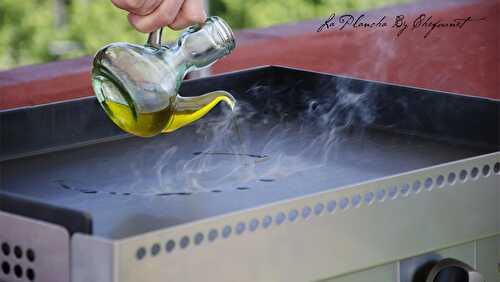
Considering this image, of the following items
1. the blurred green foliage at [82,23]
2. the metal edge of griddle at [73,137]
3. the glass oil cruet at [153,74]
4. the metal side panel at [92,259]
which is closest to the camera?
the metal side panel at [92,259]

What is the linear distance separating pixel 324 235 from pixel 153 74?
10.8 inches

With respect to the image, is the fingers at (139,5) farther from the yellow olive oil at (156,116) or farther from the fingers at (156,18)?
the yellow olive oil at (156,116)

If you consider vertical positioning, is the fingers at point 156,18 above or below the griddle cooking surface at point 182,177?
above

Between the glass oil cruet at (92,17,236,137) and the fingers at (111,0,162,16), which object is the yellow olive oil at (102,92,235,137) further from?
the fingers at (111,0,162,16)

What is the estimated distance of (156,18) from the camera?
130 centimetres

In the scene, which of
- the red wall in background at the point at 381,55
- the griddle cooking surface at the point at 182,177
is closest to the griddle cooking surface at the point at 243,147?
the griddle cooking surface at the point at 182,177

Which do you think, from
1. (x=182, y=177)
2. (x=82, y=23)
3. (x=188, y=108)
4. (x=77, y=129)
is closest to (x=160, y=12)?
(x=188, y=108)

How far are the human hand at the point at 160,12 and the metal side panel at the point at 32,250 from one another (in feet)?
0.98

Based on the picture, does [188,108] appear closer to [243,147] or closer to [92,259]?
[243,147]

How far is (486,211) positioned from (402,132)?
0.29m

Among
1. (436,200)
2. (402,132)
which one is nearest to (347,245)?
(436,200)

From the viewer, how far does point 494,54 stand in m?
2.82

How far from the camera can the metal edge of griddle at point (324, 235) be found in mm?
1066

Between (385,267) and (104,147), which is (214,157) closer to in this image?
(104,147)
